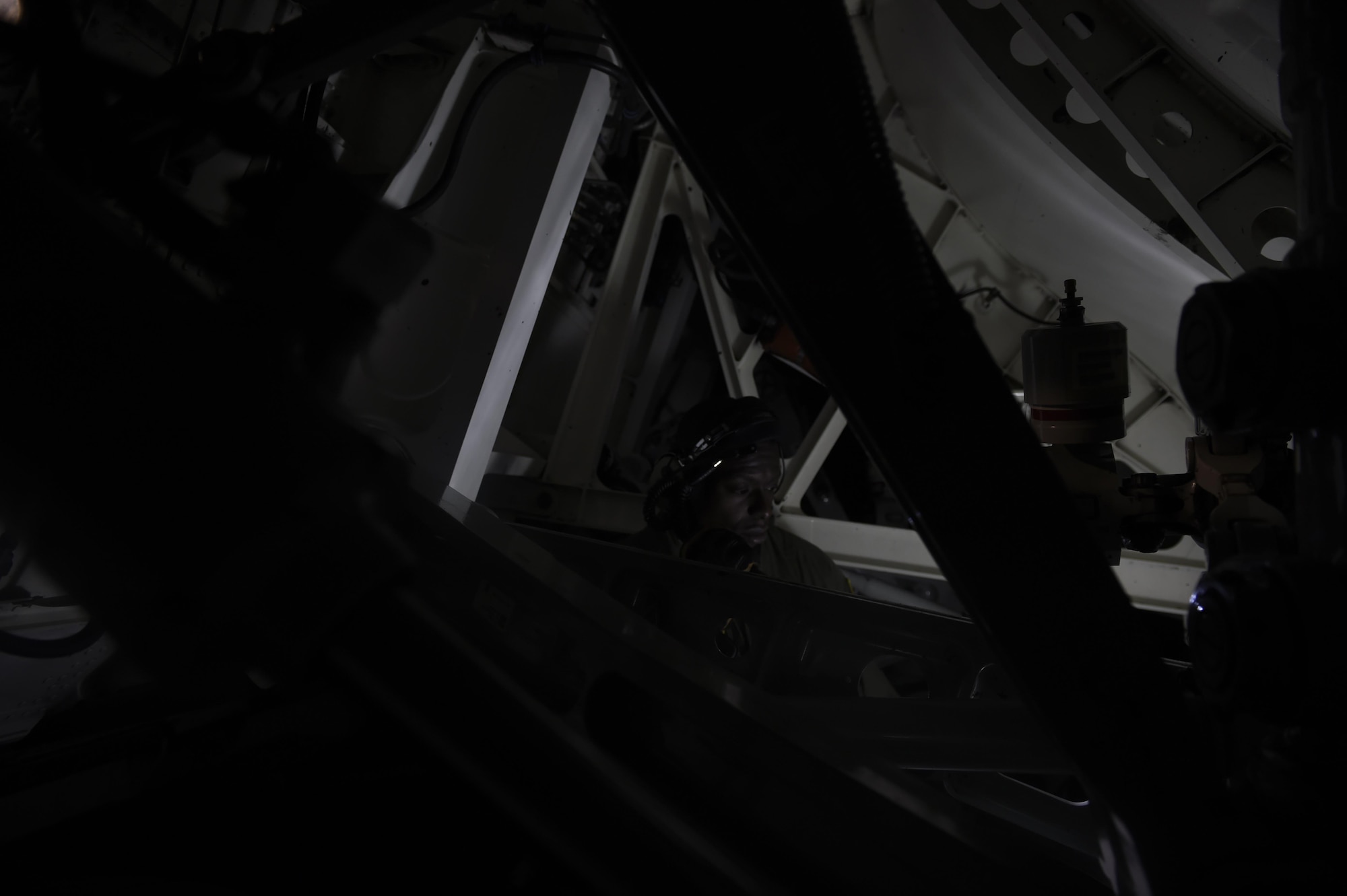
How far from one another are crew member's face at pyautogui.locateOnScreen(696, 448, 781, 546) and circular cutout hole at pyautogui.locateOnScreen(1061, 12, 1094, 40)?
1.56 meters

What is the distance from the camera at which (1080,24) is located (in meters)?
1.98

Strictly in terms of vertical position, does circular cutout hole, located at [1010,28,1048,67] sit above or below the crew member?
above

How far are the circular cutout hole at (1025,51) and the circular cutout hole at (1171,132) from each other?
512 mm

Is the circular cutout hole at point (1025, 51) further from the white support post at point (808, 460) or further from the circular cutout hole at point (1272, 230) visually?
the white support post at point (808, 460)

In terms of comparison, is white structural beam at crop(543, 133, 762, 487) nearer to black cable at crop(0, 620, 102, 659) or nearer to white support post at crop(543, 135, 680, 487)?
white support post at crop(543, 135, 680, 487)

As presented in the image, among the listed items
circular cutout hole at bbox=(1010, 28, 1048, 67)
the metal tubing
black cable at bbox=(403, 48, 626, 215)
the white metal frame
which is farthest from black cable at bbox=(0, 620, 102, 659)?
circular cutout hole at bbox=(1010, 28, 1048, 67)

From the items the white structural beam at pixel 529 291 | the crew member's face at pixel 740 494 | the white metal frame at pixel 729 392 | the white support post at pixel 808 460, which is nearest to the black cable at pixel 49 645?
the white structural beam at pixel 529 291

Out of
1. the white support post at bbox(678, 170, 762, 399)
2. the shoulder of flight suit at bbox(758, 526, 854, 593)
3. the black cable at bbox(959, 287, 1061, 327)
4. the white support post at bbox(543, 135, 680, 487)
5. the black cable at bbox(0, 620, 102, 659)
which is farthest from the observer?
the white support post at bbox(678, 170, 762, 399)

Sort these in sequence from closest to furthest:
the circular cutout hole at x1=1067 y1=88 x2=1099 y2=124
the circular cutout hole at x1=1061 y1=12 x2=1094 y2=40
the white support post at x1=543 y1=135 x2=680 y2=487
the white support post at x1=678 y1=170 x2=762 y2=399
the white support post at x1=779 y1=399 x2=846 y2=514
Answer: the circular cutout hole at x1=1061 y1=12 x2=1094 y2=40
the circular cutout hole at x1=1067 y1=88 x2=1099 y2=124
the white support post at x1=779 y1=399 x2=846 y2=514
the white support post at x1=543 y1=135 x2=680 y2=487
the white support post at x1=678 y1=170 x2=762 y2=399

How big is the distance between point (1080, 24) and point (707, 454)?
65.6 inches

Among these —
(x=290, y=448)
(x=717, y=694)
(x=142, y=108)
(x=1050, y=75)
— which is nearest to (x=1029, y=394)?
(x=717, y=694)

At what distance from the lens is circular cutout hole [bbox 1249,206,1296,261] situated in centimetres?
182

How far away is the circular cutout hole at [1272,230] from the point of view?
1.82 m

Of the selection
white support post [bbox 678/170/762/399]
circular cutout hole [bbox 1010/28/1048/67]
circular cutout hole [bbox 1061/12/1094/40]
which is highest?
circular cutout hole [bbox 1010/28/1048/67]
